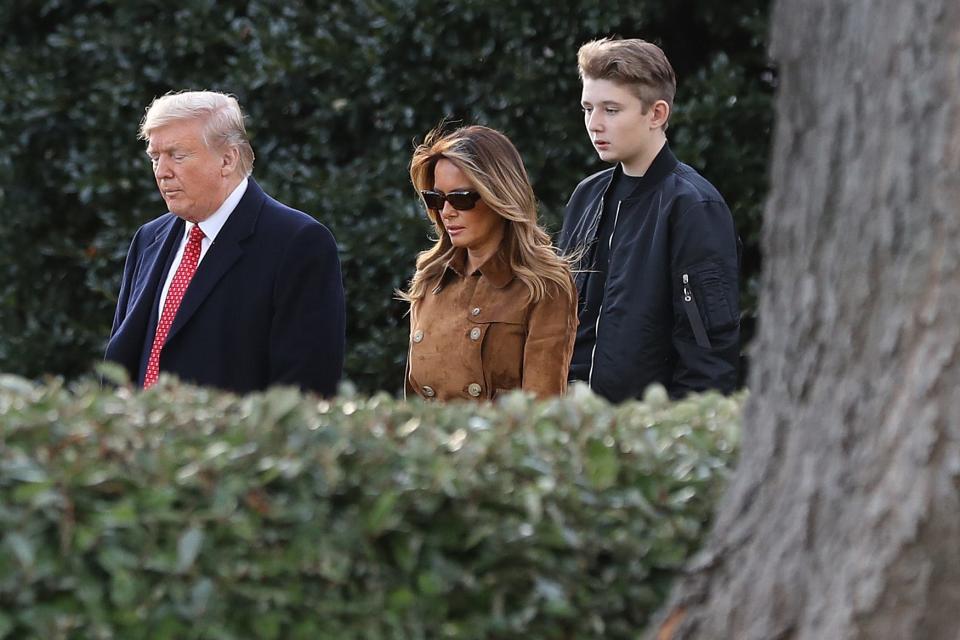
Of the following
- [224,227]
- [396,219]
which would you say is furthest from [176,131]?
[396,219]

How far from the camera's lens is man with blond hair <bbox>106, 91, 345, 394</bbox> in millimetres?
4629

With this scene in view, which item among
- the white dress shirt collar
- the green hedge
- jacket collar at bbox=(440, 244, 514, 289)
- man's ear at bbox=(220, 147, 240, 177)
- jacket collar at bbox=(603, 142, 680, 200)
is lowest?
the green hedge

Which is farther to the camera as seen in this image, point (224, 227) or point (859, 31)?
point (224, 227)

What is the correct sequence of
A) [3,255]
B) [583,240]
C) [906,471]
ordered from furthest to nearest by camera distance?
[3,255]
[583,240]
[906,471]

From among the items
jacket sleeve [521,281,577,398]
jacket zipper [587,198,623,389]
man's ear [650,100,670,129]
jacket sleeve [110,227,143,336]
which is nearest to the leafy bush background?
man's ear [650,100,670,129]

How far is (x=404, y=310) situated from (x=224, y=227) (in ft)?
8.11

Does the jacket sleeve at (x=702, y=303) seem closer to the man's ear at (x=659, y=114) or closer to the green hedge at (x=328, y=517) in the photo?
the man's ear at (x=659, y=114)

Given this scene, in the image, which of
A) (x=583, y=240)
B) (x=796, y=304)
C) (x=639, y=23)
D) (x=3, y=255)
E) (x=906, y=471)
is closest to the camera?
(x=906, y=471)

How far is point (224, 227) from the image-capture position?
4746 mm

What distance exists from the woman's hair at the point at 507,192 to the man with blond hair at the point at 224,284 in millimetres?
463

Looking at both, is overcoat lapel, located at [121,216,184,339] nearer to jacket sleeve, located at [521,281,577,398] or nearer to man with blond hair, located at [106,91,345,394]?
man with blond hair, located at [106,91,345,394]

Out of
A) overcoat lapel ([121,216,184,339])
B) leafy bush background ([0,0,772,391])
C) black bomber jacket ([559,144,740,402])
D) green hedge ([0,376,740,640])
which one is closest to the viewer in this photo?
green hedge ([0,376,740,640])

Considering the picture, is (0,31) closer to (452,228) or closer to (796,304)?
(452,228)

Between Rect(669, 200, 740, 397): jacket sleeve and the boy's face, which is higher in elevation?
the boy's face
